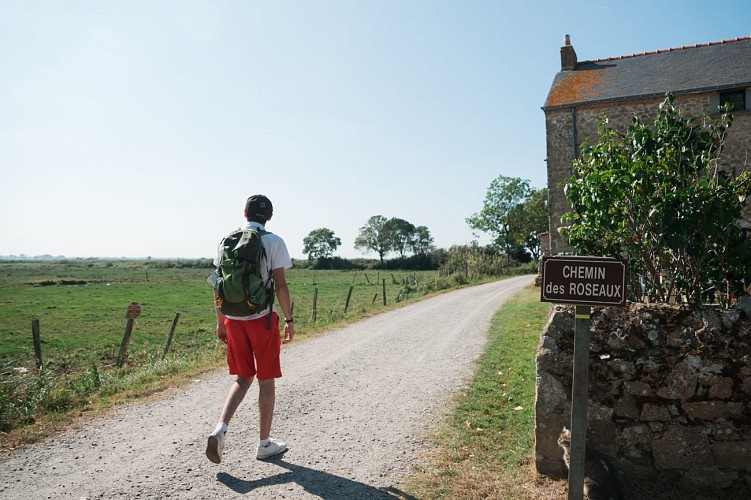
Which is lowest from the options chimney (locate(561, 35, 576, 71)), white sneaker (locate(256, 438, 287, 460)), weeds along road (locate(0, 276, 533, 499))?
weeds along road (locate(0, 276, 533, 499))

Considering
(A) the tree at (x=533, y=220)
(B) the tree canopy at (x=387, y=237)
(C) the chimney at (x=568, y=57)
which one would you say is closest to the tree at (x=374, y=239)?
(B) the tree canopy at (x=387, y=237)

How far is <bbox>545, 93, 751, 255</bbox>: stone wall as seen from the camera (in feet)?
48.4

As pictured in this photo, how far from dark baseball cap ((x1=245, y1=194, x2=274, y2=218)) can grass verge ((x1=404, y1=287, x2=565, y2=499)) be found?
2443 millimetres

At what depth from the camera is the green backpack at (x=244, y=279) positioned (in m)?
3.84

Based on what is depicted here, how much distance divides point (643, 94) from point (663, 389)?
14344mm

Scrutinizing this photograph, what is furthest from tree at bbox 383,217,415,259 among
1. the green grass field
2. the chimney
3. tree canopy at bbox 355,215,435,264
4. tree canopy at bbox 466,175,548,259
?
the chimney

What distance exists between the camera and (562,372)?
3.69 m

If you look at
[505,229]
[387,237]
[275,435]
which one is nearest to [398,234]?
[387,237]

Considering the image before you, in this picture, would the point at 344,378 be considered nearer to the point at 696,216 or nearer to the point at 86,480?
the point at 86,480

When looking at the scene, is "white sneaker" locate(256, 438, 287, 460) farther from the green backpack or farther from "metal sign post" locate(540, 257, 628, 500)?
"metal sign post" locate(540, 257, 628, 500)

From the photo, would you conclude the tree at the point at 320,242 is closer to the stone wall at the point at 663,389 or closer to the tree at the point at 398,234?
the tree at the point at 398,234

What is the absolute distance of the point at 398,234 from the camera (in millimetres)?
97125

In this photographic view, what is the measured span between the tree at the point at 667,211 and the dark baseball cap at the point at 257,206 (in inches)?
111

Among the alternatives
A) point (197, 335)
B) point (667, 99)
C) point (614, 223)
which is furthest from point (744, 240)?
point (197, 335)
